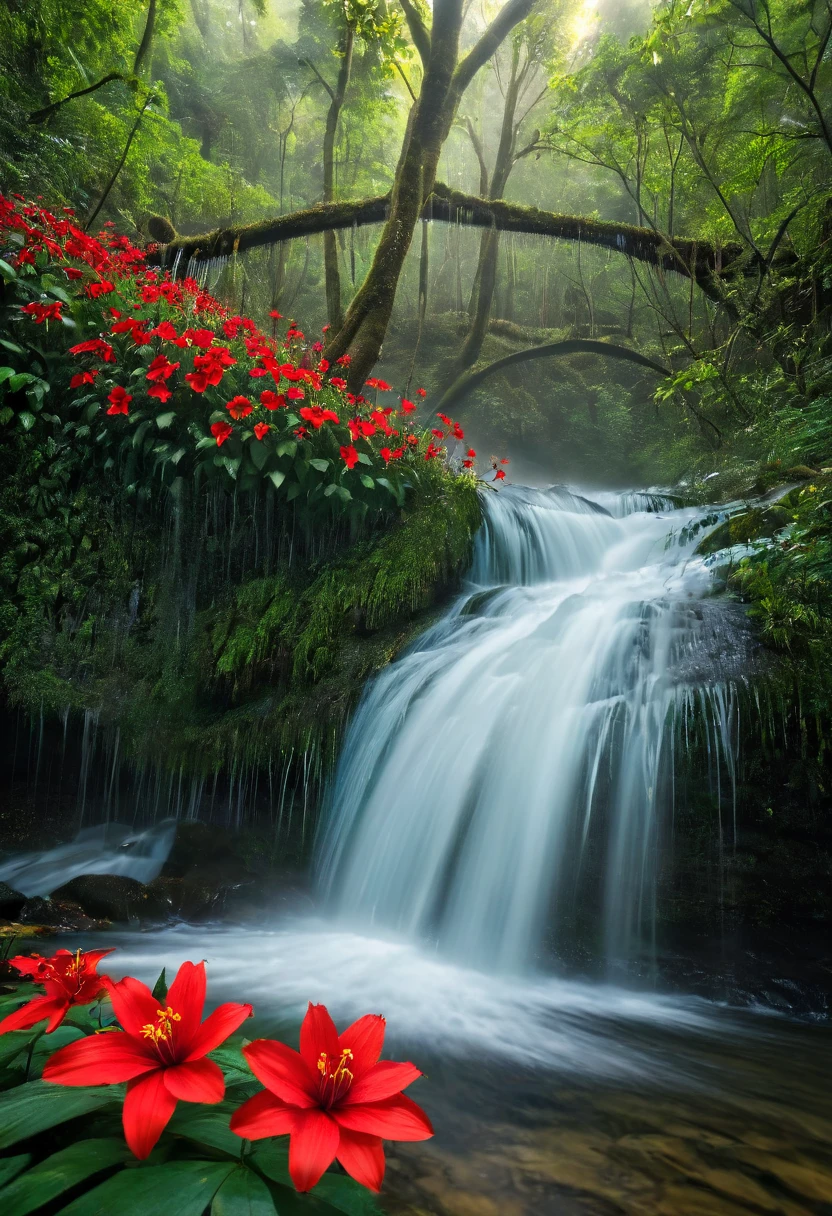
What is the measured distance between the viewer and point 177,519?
221 inches

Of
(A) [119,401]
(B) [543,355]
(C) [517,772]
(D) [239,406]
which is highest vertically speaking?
(B) [543,355]

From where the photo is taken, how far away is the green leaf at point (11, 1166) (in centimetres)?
71

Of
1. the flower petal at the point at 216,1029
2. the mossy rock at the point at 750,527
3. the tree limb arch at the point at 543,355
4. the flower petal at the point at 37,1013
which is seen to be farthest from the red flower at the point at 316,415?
the tree limb arch at the point at 543,355

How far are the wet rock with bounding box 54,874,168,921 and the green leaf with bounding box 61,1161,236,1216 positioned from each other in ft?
11.2

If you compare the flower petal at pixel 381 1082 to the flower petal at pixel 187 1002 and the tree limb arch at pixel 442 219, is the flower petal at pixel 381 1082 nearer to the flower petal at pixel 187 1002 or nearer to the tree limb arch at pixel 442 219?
the flower petal at pixel 187 1002

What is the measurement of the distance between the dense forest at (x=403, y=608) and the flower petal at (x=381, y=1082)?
0.14 ft

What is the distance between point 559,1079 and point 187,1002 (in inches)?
63.5

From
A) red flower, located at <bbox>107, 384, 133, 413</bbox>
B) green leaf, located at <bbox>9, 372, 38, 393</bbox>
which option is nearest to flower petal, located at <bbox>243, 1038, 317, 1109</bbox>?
red flower, located at <bbox>107, 384, 133, 413</bbox>

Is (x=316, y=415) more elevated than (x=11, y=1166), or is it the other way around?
(x=316, y=415)

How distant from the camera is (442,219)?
9523mm

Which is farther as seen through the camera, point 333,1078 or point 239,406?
point 239,406

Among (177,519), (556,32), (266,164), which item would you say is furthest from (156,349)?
(266,164)

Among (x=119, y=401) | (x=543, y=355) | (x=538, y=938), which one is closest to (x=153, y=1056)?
(x=538, y=938)

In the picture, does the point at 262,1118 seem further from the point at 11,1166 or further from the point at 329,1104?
the point at 11,1166
